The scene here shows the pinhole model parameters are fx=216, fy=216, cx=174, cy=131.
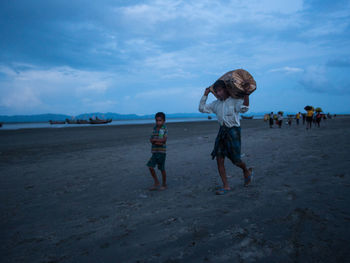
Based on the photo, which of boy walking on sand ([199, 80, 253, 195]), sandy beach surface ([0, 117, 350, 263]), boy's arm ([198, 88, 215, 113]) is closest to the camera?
sandy beach surface ([0, 117, 350, 263])

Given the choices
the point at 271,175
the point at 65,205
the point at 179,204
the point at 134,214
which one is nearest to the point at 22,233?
the point at 65,205

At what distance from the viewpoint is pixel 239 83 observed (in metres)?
3.34

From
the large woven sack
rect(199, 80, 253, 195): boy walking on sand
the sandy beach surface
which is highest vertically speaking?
the large woven sack

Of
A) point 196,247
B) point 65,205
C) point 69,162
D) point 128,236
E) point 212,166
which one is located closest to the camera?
point 196,247

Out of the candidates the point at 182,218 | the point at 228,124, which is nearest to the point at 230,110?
the point at 228,124

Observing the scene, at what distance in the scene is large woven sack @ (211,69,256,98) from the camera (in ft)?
10.9

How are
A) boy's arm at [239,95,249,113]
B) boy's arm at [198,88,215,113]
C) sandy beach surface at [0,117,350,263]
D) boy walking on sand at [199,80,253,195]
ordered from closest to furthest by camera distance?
sandy beach surface at [0,117,350,263]
boy's arm at [239,95,249,113]
boy walking on sand at [199,80,253,195]
boy's arm at [198,88,215,113]

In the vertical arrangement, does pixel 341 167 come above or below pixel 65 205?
above

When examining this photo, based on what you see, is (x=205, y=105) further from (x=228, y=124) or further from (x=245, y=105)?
(x=245, y=105)

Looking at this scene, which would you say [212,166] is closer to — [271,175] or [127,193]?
[271,175]

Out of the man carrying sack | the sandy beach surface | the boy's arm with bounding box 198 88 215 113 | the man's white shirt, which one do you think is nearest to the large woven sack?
the man carrying sack

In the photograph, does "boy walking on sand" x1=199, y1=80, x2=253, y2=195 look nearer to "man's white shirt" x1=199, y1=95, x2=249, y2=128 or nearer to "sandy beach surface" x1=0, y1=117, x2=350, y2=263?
"man's white shirt" x1=199, y1=95, x2=249, y2=128

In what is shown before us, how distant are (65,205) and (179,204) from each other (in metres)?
1.84

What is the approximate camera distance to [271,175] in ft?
14.6
